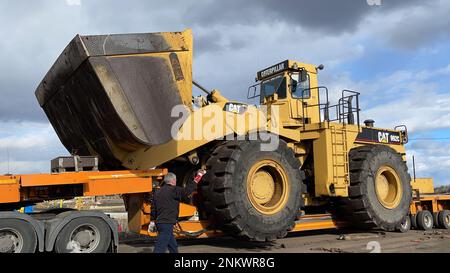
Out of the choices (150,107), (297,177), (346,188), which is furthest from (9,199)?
(346,188)

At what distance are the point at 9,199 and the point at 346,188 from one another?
6927 millimetres

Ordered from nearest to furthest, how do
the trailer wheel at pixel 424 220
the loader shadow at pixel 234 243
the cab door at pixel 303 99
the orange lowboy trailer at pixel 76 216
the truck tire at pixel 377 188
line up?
the orange lowboy trailer at pixel 76 216, the loader shadow at pixel 234 243, the truck tire at pixel 377 188, the cab door at pixel 303 99, the trailer wheel at pixel 424 220

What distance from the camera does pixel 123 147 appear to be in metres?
8.34

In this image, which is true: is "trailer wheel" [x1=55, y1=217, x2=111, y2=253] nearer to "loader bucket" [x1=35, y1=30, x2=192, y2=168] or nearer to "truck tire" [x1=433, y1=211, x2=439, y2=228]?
"loader bucket" [x1=35, y1=30, x2=192, y2=168]

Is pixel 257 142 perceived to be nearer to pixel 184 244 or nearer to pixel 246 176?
pixel 246 176

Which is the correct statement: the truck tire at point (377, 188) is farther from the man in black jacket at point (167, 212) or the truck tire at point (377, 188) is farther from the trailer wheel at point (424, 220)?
the man in black jacket at point (167, 212)

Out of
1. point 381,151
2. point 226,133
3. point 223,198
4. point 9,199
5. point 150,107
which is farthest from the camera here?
point 381,151

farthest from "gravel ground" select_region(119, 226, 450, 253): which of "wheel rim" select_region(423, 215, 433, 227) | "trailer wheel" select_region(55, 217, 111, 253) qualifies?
"wheel rim" select_region(423, 215, 433, 227)

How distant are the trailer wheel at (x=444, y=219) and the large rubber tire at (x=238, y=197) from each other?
7.47 m

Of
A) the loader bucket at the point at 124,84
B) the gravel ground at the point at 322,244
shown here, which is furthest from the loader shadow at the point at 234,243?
the loader bucket at the point at 124,84

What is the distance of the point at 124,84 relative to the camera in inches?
291

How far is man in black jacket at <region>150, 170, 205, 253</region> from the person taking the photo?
672 cm

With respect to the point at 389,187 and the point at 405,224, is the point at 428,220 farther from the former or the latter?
the point at 389,187

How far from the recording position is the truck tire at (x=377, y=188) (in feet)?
34.8
